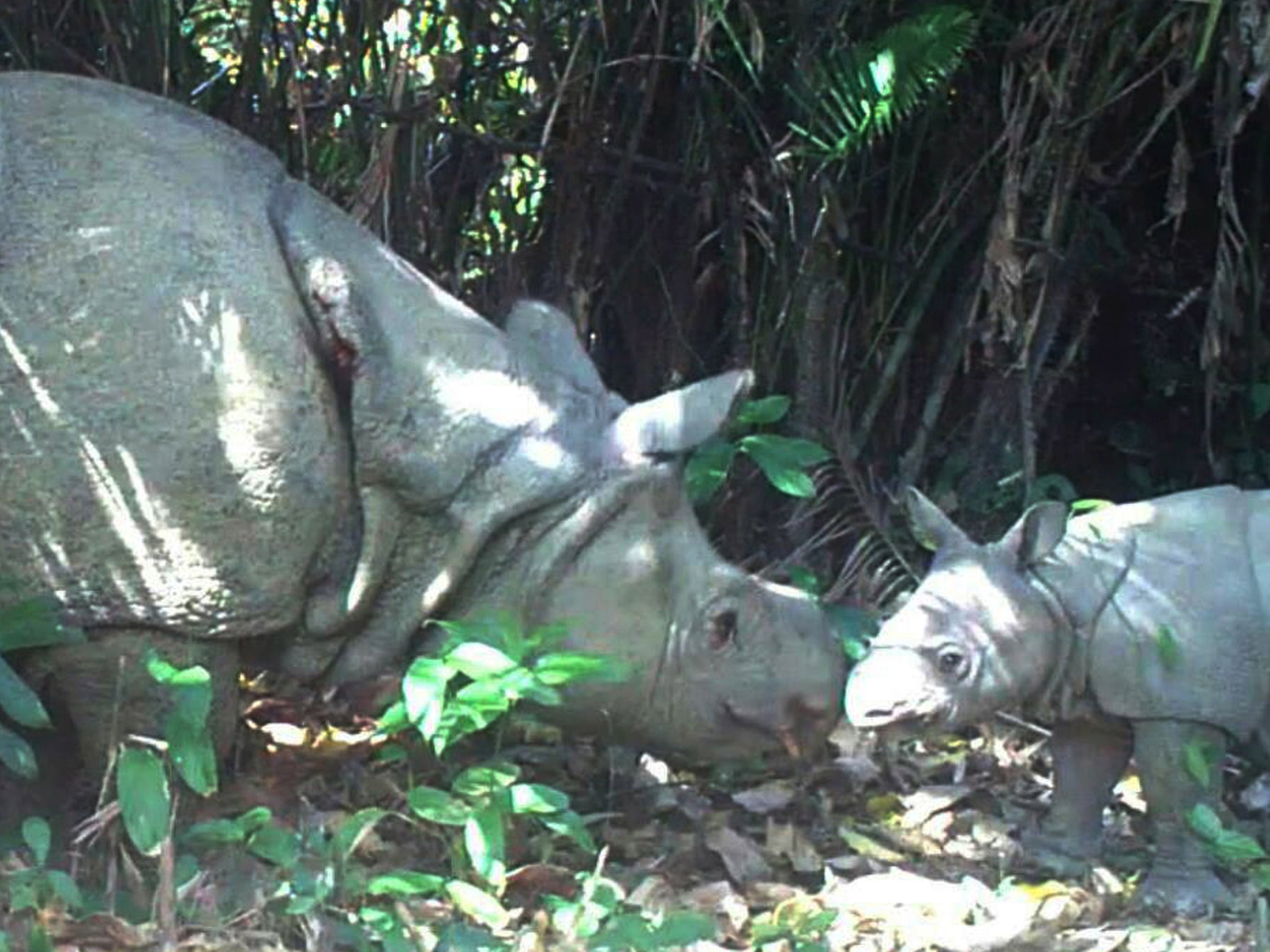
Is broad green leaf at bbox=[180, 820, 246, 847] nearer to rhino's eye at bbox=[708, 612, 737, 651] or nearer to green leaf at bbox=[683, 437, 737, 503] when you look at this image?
rhino's eye at bbox=[708, 612, 737, 651]

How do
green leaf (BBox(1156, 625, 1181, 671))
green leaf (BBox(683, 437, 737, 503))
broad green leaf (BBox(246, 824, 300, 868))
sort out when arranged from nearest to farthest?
broad green leaf (BBox(246, 824, 300, 868)), green leaf (BBox(1156, 625, 1181, 671)), green leaf (BBox(683, 437, 737, 503))

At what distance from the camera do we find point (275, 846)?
Answer: 4.65m

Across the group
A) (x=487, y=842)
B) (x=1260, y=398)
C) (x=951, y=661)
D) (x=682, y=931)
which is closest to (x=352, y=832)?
(x=487, y=842)

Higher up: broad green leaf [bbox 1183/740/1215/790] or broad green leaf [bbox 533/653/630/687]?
broad green leaf [bbox 533/653/630/687]

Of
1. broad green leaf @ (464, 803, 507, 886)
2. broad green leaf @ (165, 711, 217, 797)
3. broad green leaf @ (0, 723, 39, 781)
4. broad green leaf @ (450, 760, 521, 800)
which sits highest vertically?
broad green leaf @ (0, 723, 39, 781)

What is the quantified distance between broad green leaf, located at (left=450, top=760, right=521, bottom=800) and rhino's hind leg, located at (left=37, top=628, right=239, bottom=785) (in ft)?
2.08

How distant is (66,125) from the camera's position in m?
5.34

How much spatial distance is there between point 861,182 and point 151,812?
141 inches

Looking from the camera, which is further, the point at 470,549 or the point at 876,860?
the point at 876,860

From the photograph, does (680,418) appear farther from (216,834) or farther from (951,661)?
(216,834)

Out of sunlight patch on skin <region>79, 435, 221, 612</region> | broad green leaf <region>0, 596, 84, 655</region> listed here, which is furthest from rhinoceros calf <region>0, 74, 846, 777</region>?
broad green leaf <region>0, 596, 84, 655</region>

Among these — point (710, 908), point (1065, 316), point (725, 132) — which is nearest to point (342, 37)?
point (725, 132)

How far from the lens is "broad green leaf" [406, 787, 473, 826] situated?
4824 mm

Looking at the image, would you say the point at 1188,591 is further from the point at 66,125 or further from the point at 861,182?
the point at 66,125
